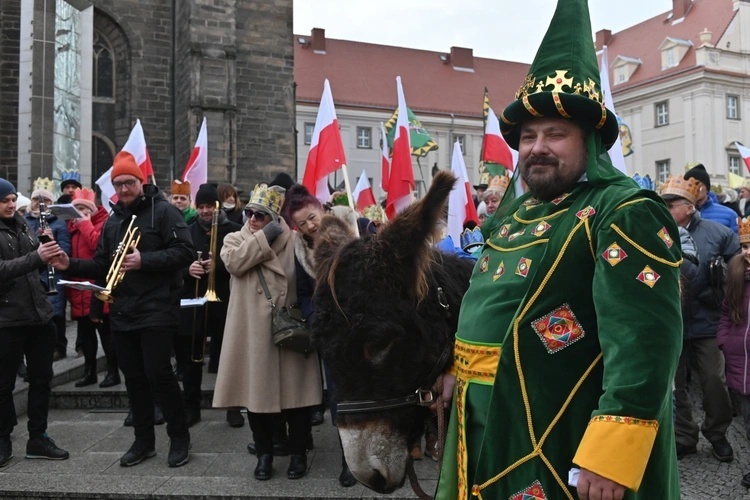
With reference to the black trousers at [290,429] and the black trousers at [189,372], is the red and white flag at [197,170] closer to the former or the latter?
the black trousers at [189,372]

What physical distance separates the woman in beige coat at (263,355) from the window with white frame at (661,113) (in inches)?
1810

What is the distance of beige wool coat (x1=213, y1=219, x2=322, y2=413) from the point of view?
18.7 ft

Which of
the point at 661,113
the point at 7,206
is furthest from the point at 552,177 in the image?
the point at 661,113

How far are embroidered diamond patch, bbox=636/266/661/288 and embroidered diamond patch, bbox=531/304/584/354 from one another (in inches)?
9.6

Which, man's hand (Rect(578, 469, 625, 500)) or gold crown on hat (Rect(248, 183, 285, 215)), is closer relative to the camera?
man's hand (Rect(578, 469, 625, 500))

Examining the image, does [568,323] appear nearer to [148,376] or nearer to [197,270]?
[148,376]

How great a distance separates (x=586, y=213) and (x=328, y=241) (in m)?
1.30

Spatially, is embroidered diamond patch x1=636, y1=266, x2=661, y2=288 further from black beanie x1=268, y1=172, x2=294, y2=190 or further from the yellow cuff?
black beanie x1=268, y1=172, x2=294, y2=190

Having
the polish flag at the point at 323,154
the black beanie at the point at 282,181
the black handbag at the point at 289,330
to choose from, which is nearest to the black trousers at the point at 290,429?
the black handbag at the point at 289,330

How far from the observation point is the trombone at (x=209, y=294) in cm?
723

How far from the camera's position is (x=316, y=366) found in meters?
5.90

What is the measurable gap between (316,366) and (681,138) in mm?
44673

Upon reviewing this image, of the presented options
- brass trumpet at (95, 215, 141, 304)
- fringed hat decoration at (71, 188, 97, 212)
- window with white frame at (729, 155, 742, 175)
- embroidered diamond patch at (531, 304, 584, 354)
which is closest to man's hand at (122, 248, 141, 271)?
brass trumpet at (95, 215, 141, 304)

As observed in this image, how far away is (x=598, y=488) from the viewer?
199 centimetres
